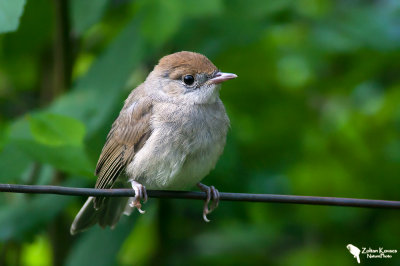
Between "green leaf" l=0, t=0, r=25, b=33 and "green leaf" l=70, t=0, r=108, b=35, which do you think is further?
"green leaf" l=70, t=0, r=108, b=35

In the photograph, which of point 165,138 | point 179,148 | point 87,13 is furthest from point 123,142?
point 87,13

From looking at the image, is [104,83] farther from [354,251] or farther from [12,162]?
[354,251]

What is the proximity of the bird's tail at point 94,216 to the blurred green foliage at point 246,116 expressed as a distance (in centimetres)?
7

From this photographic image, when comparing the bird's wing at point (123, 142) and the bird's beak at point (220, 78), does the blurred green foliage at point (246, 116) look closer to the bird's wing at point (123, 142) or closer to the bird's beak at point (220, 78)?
the bird's wing at point (123, 142)

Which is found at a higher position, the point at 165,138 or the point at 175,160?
the point at 165,138

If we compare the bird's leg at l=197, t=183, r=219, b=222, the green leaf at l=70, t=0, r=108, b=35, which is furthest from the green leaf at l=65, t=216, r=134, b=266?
the green leaf at l=70, t=0, r=108, b=35

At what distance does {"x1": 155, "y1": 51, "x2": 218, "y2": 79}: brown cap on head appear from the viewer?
4727 millimetres

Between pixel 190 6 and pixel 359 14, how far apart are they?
6.33ft

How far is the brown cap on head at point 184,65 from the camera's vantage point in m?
4.73

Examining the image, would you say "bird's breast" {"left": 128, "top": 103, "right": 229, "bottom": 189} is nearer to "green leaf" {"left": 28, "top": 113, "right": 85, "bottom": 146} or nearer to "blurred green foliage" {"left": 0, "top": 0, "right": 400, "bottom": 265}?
"blurred green foliage" {"left": 0, "top": 0, "right": 400, "bottom": 265}

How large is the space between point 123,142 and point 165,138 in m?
0.42

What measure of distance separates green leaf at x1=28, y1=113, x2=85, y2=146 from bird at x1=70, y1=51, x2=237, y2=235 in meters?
0.93

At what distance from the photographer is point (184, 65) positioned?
191 inches

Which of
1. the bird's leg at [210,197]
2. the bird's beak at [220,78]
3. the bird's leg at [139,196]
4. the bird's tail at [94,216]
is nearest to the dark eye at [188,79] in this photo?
the bird's beak at [220,78]
